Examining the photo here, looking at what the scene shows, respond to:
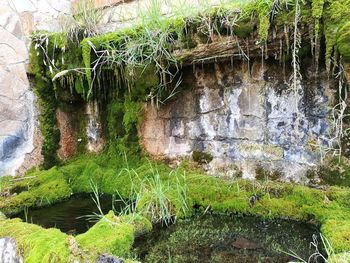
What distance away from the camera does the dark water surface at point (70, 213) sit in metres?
3.74

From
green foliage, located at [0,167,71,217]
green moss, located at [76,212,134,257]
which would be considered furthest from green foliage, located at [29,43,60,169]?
green moss, located at [76,212,134,257]

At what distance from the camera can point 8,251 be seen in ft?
9.50

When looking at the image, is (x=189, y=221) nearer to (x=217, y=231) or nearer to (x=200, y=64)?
(x=217, y=231)

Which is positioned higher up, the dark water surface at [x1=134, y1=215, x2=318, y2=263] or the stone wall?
the stone wall

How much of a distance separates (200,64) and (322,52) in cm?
139

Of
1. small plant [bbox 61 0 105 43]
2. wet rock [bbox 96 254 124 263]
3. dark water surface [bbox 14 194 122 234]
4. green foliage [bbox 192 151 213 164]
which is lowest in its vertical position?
dark water surface [bbox 14 194 122 234]

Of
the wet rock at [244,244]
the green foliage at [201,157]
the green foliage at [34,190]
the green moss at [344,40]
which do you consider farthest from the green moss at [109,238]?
the green moss at [344,40]

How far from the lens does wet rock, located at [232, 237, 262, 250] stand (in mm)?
3107

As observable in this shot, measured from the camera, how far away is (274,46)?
12.0 feet

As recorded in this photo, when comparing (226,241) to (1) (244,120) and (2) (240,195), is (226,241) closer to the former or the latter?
(2) (240,195)

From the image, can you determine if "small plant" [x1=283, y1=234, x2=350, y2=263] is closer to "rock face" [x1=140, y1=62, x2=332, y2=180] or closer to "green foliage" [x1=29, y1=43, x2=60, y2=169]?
"rock face" [x1=140, y1=62, x2=332, y2=180]

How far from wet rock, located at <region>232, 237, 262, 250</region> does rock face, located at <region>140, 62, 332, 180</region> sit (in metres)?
1.11

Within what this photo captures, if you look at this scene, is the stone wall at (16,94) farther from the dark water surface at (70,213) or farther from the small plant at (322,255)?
the small plant at (322,255)

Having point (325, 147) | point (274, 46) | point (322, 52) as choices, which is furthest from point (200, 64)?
point (325, 147)
